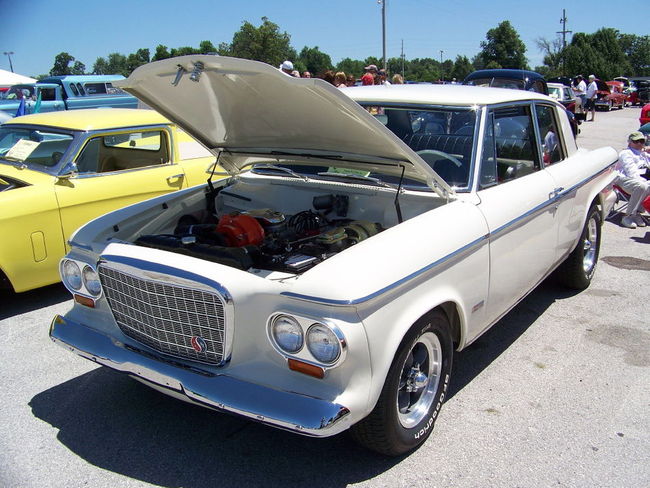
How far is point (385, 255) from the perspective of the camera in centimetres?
247

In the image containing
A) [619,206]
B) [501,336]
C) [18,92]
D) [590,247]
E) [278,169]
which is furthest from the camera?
[18,92]

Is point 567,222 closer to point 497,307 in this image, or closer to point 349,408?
point 497,307

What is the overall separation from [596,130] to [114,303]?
1827cm

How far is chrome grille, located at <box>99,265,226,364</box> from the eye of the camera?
2.46m

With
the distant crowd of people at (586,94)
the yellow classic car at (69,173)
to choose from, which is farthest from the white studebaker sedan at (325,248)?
the distant crowd of people at (586,94)

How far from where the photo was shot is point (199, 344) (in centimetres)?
254

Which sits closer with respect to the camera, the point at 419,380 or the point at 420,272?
the point at 420,272

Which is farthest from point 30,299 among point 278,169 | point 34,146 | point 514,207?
point 514,207

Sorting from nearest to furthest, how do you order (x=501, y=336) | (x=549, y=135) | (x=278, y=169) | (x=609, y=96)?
(x=278, y=169) → (x=501, y=336) → (x=549, y=135) → (x=609, y=96)

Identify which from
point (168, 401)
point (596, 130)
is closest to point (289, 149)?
point (168, 401)

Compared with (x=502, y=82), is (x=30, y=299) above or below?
below

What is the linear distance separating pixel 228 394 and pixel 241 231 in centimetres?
110

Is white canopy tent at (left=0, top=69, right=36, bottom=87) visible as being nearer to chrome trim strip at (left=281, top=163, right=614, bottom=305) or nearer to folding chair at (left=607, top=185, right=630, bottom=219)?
folding chair at (left=607, top=185, right=630, bottom=219)

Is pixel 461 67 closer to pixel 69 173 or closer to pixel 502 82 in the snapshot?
pixel 502 82
